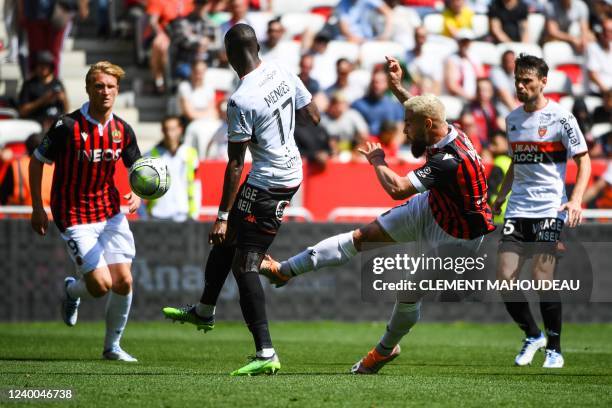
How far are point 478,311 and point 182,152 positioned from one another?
4.44 m

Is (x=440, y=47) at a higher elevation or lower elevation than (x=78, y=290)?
higher

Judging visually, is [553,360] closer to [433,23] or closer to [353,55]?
[353,55]

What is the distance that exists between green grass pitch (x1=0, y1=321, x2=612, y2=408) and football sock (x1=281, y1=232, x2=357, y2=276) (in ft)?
2.64

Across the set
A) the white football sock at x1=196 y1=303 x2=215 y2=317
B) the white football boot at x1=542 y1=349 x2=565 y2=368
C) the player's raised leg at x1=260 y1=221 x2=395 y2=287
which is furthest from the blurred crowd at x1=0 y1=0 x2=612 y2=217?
the white football sock at x1=196 y1=303 x2=215 y2=317

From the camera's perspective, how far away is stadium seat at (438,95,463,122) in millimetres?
17984

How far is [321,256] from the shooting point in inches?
350

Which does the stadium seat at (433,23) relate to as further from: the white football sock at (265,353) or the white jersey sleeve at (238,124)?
the white football sock at (265,353)

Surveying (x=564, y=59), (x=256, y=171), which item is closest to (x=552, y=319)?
(x=256, y=171)

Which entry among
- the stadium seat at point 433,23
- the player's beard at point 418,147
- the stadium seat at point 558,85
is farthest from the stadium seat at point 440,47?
the player's beard at point 418,147

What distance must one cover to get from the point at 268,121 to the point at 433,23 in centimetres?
1222

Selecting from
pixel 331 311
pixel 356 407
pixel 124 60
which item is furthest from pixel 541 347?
pixel 124 60

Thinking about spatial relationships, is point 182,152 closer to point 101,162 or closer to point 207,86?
point 207,86

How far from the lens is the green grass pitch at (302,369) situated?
7227 millimetres

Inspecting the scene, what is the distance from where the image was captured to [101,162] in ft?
31.8
